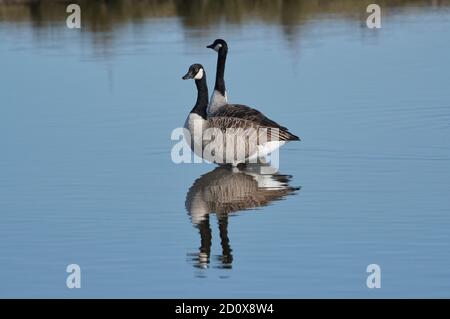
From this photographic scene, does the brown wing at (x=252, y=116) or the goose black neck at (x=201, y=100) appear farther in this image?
the goose black neck at (x=201, y=100)

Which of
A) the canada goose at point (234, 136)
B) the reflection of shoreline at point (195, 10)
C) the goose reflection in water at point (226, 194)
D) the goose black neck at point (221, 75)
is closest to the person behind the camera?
the goose reflection in water at point (226, 194)

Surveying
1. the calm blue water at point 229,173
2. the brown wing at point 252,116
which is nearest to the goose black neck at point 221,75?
the calm blue water at point 229,173

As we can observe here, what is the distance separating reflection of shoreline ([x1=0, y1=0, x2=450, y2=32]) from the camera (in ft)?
92.8

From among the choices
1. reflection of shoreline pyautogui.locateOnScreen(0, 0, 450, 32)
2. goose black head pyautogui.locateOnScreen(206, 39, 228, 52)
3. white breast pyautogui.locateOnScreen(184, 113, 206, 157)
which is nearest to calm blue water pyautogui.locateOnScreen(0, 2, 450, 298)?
white breast pyautogui.locateOnScreen(184, 113, 206, 157)

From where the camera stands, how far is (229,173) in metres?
13.3

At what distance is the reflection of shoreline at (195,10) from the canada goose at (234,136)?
1396 cm

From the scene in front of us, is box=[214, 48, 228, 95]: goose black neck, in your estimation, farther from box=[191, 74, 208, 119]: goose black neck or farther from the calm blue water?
the calm blue water

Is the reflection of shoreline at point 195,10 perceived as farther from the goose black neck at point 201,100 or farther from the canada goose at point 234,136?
the canada goose at point 234,136

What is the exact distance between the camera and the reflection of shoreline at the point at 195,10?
28.3 meters

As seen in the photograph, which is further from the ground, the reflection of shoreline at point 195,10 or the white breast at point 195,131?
the reflection of shoreline at point 195,10

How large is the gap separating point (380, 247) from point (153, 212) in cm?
258

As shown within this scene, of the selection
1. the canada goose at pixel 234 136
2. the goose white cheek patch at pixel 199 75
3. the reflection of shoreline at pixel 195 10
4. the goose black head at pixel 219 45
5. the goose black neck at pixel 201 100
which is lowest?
the canada goose at pixel 234 136

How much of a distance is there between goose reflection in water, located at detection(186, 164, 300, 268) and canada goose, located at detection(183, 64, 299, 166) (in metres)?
0.19

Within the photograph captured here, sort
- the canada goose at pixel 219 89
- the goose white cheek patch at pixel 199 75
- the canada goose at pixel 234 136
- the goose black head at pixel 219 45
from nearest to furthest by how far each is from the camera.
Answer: the canada goose at pixel 234 136
the goose white cheek patch at pixel 199 75
the canada goose at pixel 219 89
the goose black head at pixel 219 45
